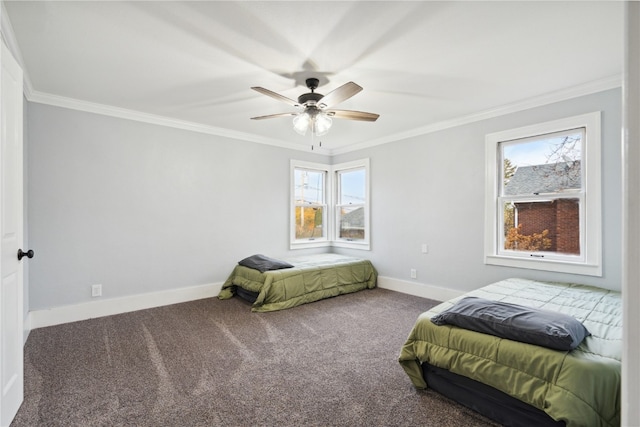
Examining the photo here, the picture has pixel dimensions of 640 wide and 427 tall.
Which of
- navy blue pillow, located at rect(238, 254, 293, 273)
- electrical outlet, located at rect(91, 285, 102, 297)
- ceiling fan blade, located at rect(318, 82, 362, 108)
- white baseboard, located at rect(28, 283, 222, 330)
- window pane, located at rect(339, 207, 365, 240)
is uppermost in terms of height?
ceiling fan blade, located at rect(318, 82, 362, 108)

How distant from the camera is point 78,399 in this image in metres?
2.01

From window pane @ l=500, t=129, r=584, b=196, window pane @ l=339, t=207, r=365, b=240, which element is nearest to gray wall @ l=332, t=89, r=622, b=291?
window pane @ l=500, t=129, r=584, b=196

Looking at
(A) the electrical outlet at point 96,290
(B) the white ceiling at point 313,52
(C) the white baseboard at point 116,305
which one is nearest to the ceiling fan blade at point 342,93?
(B) the white ceiling at point 313,52

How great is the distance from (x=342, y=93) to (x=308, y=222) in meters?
3.30

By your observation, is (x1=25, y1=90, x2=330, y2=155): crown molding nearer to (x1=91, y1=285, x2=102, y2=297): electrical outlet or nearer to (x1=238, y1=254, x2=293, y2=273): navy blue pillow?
(x1=238, y1=254, x2=293, y2=273): navy blue pillow

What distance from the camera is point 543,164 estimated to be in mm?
3393

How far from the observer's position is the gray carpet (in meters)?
1.85

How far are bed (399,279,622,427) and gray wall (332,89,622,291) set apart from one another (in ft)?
3.75

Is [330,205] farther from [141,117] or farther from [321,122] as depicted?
[141,117]

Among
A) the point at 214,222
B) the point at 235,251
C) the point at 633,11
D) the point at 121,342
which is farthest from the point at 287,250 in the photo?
the point at 633,11

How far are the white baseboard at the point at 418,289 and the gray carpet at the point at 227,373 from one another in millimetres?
849

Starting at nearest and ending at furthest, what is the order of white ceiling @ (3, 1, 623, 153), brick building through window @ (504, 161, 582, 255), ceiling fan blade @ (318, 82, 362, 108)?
white ceiling @ (3, 1, 623, 153) < ceiling fan blade @ (318, 82, 362, 108) < brick building through window @ (504, 161, 582, 255)

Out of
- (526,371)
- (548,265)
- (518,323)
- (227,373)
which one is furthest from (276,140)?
(526,371)

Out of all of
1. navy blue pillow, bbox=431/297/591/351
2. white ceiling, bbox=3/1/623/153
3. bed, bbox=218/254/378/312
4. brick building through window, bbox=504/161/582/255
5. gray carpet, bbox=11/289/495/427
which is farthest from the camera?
bed, bbox=218/254/378/312
